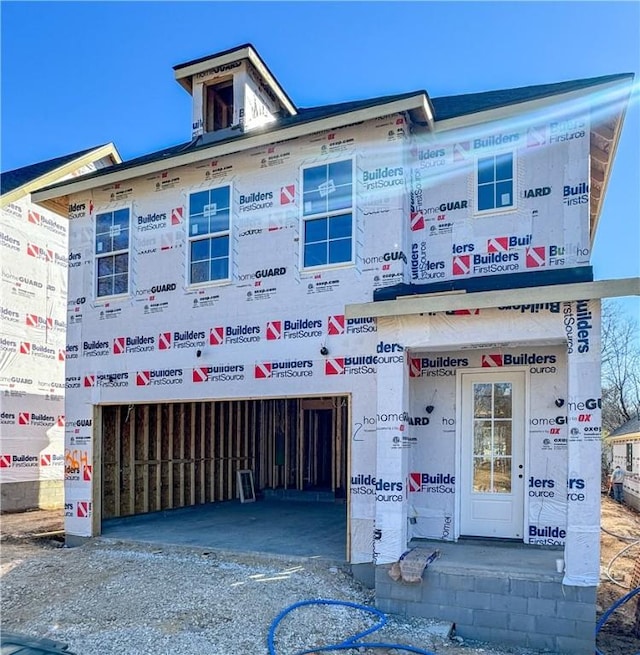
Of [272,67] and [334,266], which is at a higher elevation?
[272,67]

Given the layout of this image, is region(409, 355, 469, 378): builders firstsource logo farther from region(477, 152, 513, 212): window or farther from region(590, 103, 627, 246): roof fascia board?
region(590, 103, 627, 246): roof fascia board

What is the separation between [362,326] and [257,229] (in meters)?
2.30

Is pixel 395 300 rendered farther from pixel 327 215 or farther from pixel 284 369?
pixel 284 369

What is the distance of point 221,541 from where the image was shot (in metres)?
9.07

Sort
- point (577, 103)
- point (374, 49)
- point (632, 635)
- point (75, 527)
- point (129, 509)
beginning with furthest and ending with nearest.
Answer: point (129, 509), point (75, 527), point (374, 49), point (577, 103), point (632, 635)

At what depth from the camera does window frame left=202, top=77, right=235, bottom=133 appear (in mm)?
10836

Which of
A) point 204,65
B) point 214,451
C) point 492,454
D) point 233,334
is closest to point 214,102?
point 204,65

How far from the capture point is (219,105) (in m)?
11.2

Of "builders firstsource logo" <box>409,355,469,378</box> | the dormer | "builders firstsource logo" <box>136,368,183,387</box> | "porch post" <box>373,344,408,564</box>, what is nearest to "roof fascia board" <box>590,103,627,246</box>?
"builders firstsource logo" <box>409,355,469,378</box>

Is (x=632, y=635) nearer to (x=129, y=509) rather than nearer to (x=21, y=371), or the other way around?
(x=129, y=509)

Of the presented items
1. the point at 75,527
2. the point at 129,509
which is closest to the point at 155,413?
the point at 129,509

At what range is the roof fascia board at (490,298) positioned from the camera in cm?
589

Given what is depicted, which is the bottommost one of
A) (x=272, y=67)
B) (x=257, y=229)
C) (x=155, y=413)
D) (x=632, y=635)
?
(x=632, y=635)

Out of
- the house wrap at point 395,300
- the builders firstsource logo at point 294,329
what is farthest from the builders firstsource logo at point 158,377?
the builders firstsource logo at point 294,329
